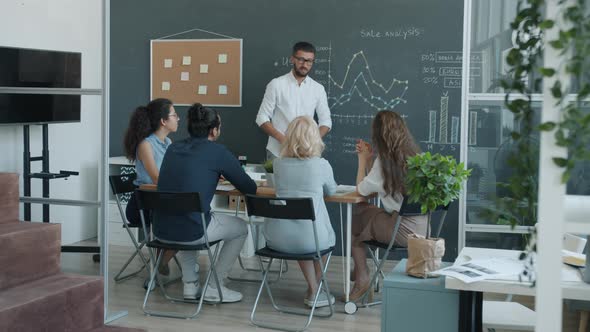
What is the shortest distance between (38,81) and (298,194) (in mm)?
2467

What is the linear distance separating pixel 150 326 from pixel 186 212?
2.28ft

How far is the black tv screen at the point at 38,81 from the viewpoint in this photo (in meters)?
5.78

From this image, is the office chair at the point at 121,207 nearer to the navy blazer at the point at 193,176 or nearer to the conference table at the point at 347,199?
the conference table at the point at 347,199

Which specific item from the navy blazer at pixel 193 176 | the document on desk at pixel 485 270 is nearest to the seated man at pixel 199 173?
the navy blazer at pixel 193 176

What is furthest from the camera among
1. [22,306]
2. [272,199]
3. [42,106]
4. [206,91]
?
[206,91]

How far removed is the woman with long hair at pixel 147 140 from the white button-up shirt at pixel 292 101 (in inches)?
43.9

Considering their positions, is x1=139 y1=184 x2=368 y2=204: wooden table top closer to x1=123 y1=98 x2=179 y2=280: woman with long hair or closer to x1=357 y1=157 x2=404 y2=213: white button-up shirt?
x1=357 y1=157 x2=404 y2=213: white button-up shirt

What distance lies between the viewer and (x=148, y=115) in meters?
5.66

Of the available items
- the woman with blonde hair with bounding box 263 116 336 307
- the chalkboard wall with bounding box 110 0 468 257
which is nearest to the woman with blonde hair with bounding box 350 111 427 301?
the woman with blonde hair with bounding box 263 116 336 307

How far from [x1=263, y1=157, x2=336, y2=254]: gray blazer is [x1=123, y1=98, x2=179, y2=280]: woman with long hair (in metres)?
1.16

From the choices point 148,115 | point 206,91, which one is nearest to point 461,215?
point 148,115

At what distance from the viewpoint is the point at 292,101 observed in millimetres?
6574

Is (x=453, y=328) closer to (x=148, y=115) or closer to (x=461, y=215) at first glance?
(x=461, y=215)

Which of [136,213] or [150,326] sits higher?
[136,213]
